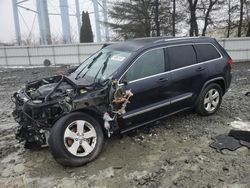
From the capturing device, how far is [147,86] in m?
4.78

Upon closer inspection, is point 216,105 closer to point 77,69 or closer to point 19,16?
point 77,69

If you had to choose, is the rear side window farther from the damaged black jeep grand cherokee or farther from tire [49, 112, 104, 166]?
tire [49, 112, 104, 166]

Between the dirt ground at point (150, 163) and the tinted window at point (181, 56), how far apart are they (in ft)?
3.90

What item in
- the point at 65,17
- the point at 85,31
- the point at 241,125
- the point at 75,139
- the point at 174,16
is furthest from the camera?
the point at 65,17

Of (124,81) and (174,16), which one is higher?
(174,16)

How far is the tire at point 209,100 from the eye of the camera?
A: 5.70 m

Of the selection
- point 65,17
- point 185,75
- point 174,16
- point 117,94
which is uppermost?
point 65,17

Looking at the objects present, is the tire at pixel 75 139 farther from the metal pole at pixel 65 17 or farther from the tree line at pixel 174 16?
the metal pole at pixel 65 17

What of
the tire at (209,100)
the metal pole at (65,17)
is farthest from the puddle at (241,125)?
the metal pole at (65,17)

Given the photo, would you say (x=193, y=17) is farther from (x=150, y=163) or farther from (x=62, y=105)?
(x=62, y=105)

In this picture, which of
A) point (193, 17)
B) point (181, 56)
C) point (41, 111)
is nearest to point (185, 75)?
point (181, 56)

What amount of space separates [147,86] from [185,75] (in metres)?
0.94

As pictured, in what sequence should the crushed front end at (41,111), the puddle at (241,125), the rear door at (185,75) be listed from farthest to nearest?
the puddle at (241,125)
the rear door at (185,75)
the crushed front end at (41,111)

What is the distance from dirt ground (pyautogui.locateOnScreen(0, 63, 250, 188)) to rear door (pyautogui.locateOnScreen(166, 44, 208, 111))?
0.56 m
